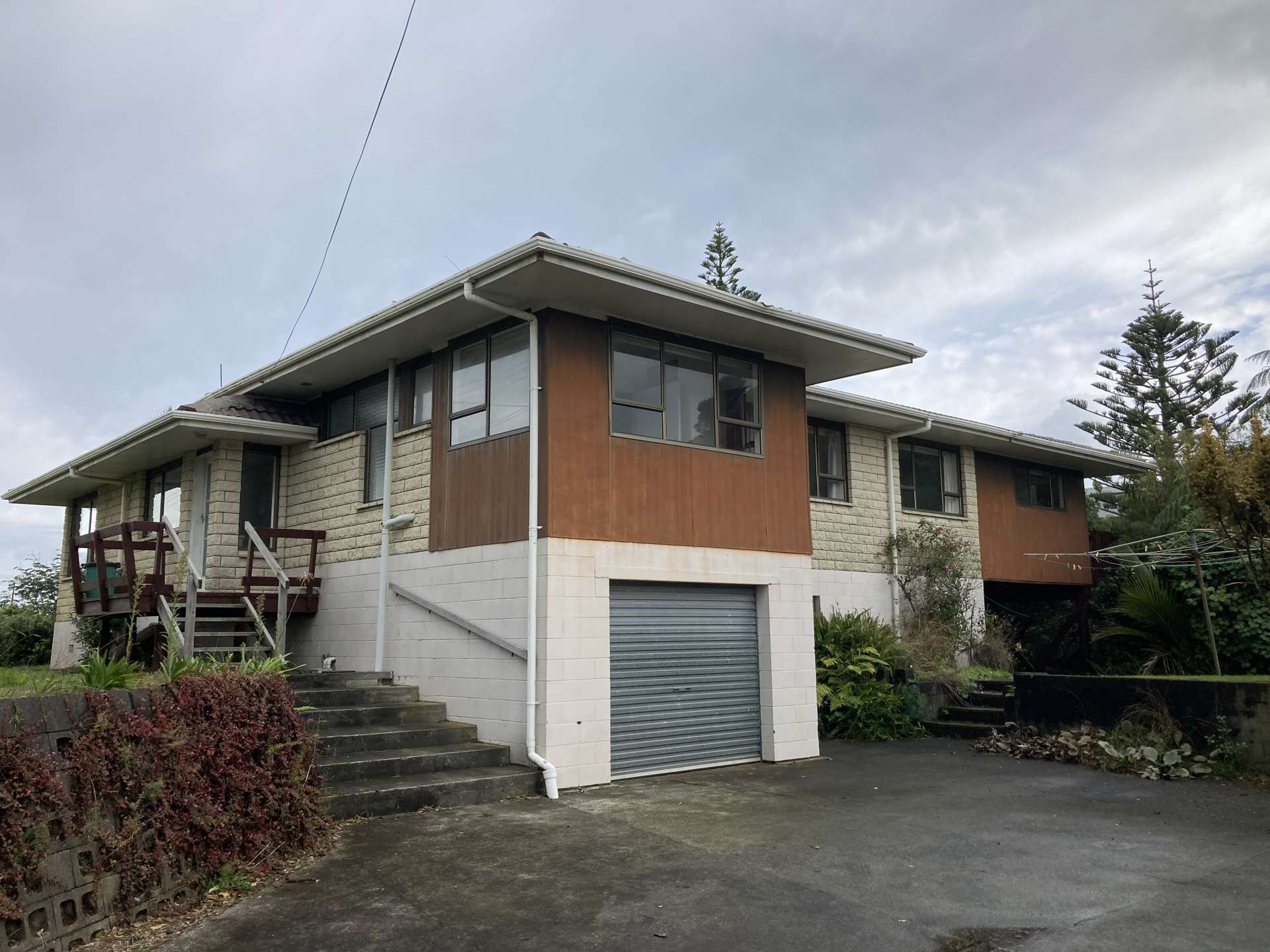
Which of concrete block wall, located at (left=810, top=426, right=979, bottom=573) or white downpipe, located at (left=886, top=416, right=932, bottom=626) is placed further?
white downpipe, located at (left=886, top=416, right=932, bottom=626)

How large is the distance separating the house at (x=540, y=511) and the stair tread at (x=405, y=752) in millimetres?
229

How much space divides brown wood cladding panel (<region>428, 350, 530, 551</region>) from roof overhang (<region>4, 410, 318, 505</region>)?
10.2ft

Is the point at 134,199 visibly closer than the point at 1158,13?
No

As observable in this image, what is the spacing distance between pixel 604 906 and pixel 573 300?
20.2 ft

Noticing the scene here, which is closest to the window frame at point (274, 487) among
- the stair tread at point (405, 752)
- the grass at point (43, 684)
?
the stair tread at point (405, 752)

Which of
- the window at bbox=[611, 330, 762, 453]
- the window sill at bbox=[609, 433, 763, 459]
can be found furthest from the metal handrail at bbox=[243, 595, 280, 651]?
the window at bbox=[611, 330, 762, 453]

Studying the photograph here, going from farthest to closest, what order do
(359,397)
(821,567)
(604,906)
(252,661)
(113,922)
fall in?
1. (821,567)
2. (359,397)
3. (252,661)
4. (604,906)
5. (113,922)

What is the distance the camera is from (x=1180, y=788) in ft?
30.8

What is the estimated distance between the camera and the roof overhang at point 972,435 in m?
14.9

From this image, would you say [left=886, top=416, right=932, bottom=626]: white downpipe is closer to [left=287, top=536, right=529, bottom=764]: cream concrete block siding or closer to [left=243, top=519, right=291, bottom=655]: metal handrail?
[left=287, top=536, right=529, bottom=764]: cream concrete block siding

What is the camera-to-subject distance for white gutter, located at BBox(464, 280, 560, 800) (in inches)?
364

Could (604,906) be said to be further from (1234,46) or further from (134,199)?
(134,199)

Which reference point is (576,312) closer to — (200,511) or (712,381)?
(712,381)

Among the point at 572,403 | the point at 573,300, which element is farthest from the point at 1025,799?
the point at 573,300
